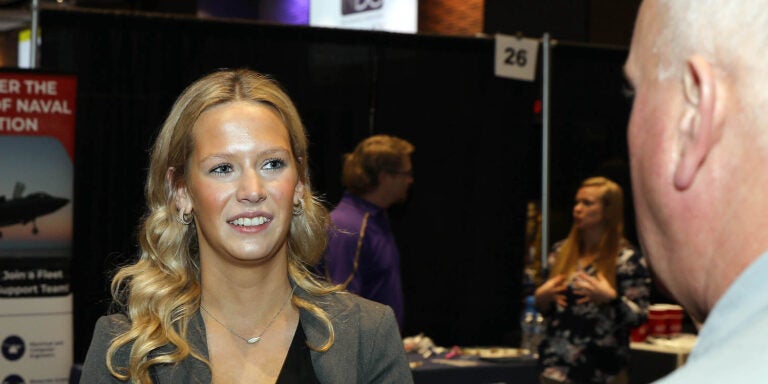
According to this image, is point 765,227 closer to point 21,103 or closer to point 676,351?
point 21,103

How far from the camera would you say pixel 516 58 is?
7.21 metres

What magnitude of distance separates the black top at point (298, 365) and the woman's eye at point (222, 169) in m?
0.38

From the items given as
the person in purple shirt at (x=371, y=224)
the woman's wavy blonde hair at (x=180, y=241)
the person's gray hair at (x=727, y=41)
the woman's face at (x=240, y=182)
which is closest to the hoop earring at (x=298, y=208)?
the woman's wavy blonde hair at (x=180, y=241)

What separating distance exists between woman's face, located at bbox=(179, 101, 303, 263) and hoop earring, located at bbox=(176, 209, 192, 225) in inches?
3.5

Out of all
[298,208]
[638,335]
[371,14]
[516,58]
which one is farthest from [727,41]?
[371,14]

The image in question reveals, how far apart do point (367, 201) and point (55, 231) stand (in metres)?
1.54

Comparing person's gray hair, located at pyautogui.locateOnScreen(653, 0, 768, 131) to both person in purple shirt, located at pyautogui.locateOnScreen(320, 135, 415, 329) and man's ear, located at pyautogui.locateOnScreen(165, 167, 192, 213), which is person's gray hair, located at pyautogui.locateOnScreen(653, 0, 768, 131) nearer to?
man's ear, located at pyautogui.locateOnScreen(165, 167, 192, 213)

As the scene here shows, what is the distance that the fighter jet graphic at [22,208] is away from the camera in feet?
16.8

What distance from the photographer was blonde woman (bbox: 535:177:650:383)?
5141mm

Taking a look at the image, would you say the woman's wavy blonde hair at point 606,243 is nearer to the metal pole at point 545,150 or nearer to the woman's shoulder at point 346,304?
the metal pole at point 545,150

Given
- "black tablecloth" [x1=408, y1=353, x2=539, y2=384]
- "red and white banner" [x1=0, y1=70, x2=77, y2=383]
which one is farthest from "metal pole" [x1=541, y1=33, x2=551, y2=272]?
"red and white banner" [x1=0, y1=70, x2=77, y2=383]

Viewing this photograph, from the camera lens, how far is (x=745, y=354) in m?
0.50

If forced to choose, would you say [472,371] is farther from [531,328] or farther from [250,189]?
[250,189]

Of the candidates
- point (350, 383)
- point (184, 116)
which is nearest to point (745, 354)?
point (350, 383)
